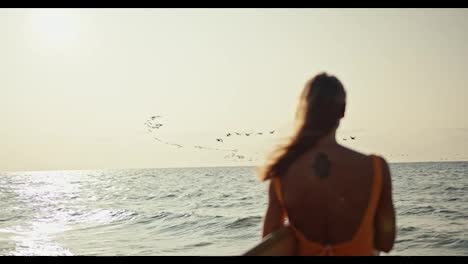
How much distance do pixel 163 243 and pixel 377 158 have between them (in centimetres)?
1398

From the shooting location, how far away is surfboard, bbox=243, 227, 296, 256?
243cm

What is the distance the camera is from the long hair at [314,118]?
7.61 ft

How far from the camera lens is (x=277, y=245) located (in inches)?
96.7

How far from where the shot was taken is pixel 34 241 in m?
16.0

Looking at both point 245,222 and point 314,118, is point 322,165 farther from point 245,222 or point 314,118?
point 245,222

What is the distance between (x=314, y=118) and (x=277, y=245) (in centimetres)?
62

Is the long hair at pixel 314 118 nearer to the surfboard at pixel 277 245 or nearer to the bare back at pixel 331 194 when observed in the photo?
the bare back at pixel 331 194

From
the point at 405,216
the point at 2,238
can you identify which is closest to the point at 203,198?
the point at 405,216

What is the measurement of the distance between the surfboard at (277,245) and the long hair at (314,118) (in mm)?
284

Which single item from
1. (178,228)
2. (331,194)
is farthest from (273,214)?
(178,228)

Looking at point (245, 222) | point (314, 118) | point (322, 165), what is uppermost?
point (245, 222)

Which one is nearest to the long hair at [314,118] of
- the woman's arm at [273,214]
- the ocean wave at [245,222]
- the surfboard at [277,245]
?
the woman's arm at [273,214]

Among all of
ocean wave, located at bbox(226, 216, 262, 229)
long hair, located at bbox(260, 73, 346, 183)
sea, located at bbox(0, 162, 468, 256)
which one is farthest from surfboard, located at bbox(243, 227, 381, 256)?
ocean wave, located at bbox(226, 216, 262, 229)
